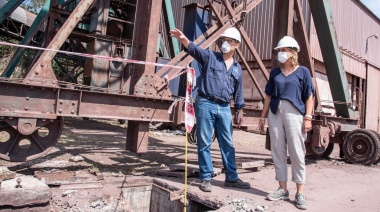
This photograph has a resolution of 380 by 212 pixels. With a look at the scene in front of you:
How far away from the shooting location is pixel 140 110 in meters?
4.40

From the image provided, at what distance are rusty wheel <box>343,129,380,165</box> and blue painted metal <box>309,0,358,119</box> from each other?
1.87 ft

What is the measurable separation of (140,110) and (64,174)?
4.65 feet

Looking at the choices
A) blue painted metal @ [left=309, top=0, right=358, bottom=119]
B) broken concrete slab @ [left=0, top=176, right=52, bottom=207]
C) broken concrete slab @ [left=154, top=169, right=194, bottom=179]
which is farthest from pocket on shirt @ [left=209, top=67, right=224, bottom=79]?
blue painted metal @ [left=309, top=0, right=358, bottom=119]

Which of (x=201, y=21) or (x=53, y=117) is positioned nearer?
(x=53, y=117)

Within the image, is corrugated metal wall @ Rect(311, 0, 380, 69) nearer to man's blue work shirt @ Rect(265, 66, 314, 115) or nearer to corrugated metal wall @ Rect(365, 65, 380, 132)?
corrugated metal wall @ Rect(365, 65, 380, 132)

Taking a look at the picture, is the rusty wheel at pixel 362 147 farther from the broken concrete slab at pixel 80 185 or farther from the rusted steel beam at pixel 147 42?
the broken concrete slab at pixel 80 185

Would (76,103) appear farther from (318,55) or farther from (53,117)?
(318,55)

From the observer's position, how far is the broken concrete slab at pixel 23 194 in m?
3.22

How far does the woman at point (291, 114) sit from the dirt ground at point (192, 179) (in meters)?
0.34

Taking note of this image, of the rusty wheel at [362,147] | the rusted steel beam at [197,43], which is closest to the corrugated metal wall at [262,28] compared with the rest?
the rusty wheel at [362,147]

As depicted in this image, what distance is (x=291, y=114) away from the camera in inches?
143

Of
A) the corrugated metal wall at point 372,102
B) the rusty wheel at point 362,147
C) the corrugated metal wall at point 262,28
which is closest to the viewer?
the rusty wheel at point 362,147

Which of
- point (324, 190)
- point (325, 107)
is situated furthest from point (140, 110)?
point (325, 107)

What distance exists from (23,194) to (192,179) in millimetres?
2168
